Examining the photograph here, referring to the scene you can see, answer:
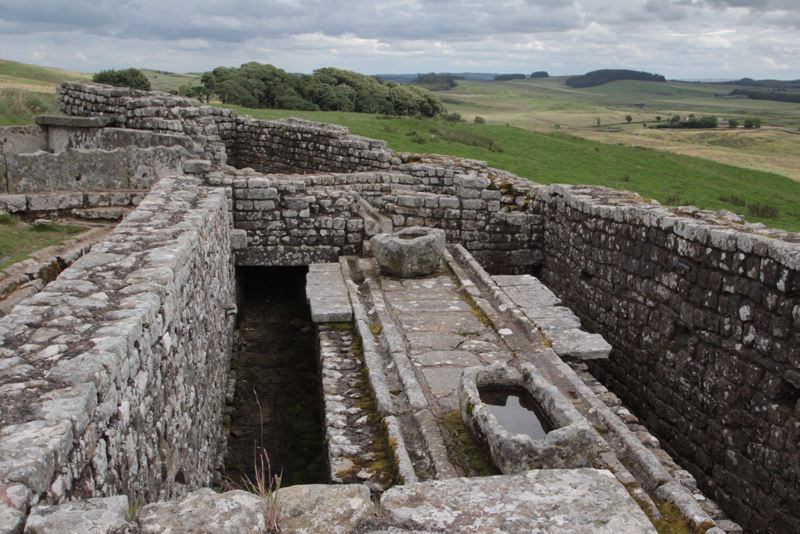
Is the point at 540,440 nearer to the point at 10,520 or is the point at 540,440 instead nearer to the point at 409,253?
the point at 10,520

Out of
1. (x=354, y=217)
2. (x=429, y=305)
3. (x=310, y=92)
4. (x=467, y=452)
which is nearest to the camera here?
(x=467, y=452)

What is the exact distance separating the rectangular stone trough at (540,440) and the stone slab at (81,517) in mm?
2249

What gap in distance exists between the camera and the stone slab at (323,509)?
8.05 feet

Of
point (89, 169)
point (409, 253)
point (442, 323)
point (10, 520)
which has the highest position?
point (89, 169)

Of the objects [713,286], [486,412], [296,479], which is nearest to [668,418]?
[713,286]

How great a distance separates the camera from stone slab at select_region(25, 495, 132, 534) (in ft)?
5.95

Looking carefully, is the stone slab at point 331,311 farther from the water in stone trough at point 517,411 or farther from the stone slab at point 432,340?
the water in stone trough at point 517,411

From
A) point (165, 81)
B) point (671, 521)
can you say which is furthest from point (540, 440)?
point (165, 81)

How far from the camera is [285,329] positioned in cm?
927

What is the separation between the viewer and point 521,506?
2.79 metres

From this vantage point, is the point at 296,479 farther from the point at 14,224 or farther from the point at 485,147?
the point at 485,147

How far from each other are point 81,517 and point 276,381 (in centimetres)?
587

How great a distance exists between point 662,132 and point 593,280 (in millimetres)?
51134

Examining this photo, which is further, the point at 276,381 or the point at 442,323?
the point at 276,381
